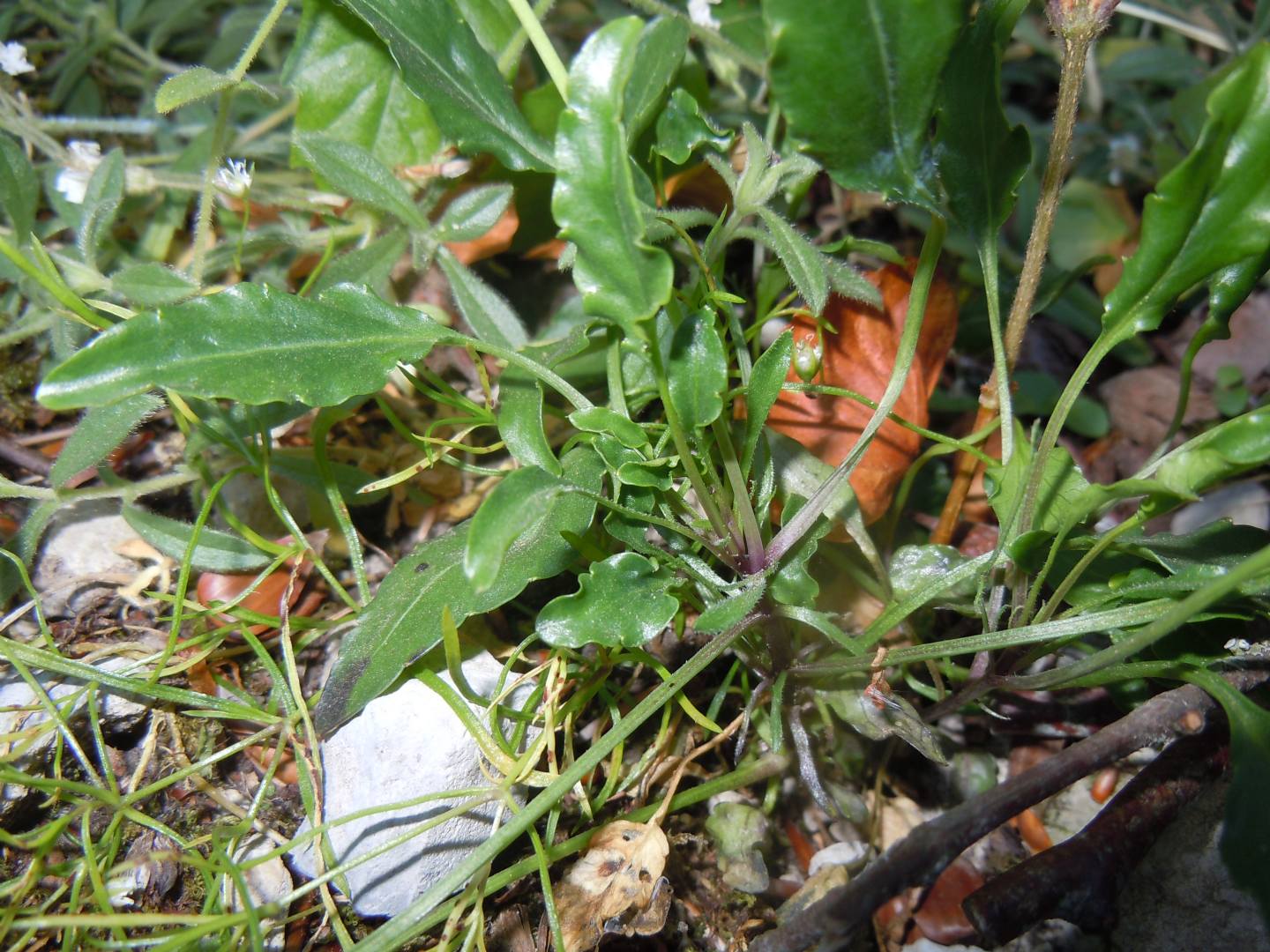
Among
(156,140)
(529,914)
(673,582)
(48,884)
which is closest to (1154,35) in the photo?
(673,582)

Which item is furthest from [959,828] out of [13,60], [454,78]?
[13,60]

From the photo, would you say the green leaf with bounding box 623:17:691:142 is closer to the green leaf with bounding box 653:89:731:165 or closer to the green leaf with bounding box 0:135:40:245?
the green leaf with bounding box 653:89:731:165

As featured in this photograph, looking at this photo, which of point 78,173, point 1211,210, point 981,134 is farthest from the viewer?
point 78,173

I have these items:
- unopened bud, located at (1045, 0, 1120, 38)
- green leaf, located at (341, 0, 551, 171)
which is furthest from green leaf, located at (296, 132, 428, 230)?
unopened bud, located at (1045, 0, 1120, 38)

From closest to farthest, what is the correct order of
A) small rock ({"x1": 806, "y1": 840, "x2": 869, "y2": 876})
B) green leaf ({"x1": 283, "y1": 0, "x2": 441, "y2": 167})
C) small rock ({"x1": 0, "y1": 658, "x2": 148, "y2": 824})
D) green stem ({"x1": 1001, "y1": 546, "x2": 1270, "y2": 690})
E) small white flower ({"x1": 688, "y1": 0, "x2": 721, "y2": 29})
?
green stem ({"x1": 1001, "y1": 546, "x2": 1270, "y2": 690}) < small rock ({"x1": 0, "y1": 658, "x2": 148, "y2": 824}) < small rock ({"x1": 806, "y1": 840, "x2": 869, "y2": 876}) < green leaf ({"x1": 283, "y1": 0, "x2": 441, "y2": 167}) < small white flower ({"x1": 688, "y1": 0, "x2": 721, "y2": 29})

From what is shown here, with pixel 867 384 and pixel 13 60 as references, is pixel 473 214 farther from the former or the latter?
pixel 13 60
